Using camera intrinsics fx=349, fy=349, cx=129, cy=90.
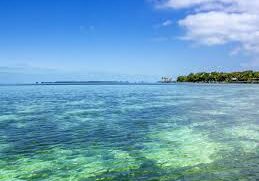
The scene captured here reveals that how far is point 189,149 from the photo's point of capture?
1550cm

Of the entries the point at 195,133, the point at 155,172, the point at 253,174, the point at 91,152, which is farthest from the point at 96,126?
the point at 253,174

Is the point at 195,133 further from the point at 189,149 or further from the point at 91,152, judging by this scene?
the point at 91,152

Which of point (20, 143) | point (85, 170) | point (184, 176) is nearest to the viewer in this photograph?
point (184, 176)

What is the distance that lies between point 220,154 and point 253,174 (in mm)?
3120

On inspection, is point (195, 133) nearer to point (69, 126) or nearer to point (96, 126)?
point (96, 126)

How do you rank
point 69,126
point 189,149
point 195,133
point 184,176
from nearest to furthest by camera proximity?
point 184,176, point 189,149, point 195,133, point 69,126

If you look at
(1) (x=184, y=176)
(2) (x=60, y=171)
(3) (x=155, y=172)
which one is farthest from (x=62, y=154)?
(1) (x=184, y=176)

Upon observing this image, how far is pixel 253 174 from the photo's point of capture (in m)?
11.2

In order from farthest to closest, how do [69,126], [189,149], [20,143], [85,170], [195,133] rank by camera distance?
[69,126] < [195,133] < [20,143] < [189,149] < [85,170]

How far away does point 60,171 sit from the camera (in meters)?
11.9

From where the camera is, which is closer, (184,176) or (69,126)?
(184,176)

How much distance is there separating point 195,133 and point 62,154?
8.53 m

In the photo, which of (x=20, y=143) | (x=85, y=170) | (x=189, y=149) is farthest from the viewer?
(x=20, y=143)

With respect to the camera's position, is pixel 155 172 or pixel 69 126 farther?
pixel 69 126
